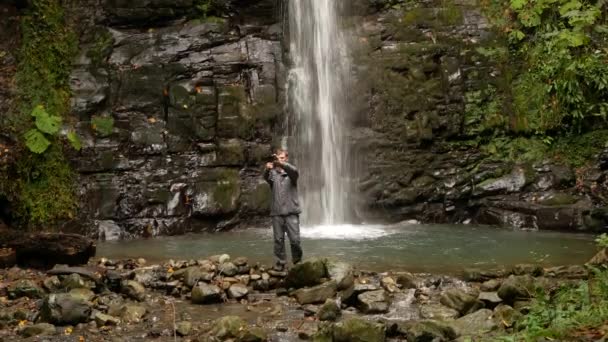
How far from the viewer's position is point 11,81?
13414 millimetres

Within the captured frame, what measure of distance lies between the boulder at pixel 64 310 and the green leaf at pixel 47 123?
6.97 m

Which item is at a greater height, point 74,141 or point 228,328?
point 74,141

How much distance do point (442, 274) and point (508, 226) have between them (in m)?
5.55

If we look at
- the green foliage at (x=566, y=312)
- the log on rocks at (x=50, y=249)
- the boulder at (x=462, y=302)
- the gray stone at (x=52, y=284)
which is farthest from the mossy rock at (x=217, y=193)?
the green foliage at (x=566, y=312)

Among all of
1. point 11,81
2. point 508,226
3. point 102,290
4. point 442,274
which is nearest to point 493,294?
point 442,274

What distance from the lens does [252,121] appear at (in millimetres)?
13781

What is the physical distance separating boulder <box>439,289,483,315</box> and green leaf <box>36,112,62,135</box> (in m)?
9.23

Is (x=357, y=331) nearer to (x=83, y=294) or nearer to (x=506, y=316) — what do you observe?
(x=506, y=316)

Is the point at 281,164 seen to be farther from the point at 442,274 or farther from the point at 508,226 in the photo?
the point at 508,226

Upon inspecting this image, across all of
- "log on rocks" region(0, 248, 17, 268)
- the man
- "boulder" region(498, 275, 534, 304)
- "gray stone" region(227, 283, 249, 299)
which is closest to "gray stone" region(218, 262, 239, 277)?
"gray stone" region(227, 283, 249, 299)

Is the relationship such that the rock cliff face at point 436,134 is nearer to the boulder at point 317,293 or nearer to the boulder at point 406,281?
the boulder at point 406,281

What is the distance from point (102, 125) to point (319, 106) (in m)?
5.06

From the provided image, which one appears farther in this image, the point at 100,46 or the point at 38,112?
the point at 100,46

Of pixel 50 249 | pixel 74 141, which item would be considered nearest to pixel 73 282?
pixel 50 249
